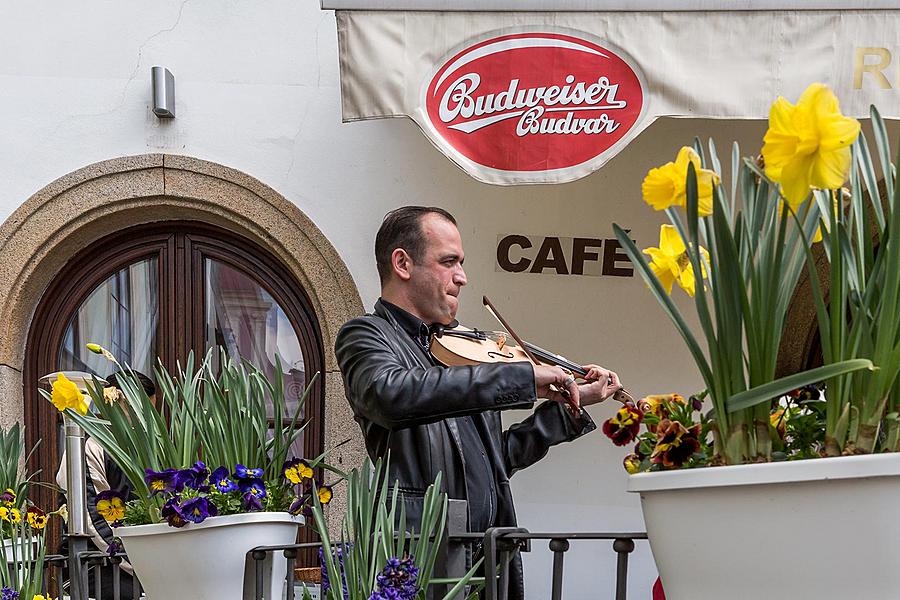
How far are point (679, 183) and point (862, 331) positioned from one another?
0.85ft

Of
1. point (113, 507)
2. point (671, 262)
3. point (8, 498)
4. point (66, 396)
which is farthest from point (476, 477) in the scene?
point (8, 498)

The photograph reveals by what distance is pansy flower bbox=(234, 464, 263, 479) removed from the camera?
299cm

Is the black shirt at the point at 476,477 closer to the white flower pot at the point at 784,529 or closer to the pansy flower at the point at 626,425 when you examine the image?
the pansy flower at the point at 626,425

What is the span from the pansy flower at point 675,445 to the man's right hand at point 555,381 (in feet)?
2.72

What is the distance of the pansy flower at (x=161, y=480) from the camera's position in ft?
9.82

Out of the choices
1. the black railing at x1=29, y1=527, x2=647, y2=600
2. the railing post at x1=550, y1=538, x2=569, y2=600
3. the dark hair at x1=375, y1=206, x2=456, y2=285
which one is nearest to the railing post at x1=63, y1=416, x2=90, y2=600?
the black railing at x1=29, y1=527, x2=647, y2=600

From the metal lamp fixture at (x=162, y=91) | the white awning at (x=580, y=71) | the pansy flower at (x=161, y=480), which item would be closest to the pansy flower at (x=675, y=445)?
the pansy flower at (x=161, y=480)

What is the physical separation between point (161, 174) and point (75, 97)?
0.49m

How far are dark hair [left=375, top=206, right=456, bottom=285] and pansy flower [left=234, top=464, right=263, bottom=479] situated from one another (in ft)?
1.79

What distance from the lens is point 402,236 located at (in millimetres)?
2959

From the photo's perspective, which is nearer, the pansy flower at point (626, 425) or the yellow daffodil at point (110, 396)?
the pansy flower at point (626, 425)

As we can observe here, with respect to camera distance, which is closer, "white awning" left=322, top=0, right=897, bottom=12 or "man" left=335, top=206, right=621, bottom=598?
"man" left=335, top=206, right=621, bottom=598

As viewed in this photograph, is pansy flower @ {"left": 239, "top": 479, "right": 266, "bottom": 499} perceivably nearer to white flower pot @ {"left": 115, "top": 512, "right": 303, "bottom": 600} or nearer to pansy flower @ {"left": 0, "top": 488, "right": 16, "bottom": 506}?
white flower pot @ {"left": 115, "top": 512, "right": 303, "bottom": 600}

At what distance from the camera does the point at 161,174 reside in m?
5.28
